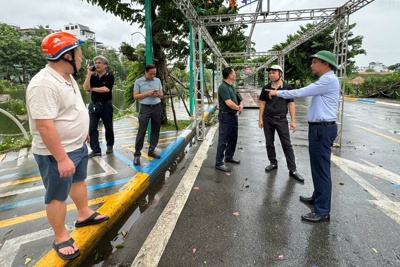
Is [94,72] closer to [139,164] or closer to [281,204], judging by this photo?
[139,164]

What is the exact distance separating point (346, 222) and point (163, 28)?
22.7 ft

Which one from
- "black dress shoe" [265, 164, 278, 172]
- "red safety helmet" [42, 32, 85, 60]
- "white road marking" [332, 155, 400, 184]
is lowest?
"white road marking" [332, 155, 400, 184]

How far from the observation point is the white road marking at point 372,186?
2961mm

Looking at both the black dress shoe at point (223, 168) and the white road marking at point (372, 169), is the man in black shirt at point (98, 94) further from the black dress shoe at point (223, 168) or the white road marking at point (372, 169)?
the white road marking at point (372, 169)

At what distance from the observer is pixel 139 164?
4406 mm

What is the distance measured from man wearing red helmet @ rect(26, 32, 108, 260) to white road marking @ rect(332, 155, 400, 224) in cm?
345

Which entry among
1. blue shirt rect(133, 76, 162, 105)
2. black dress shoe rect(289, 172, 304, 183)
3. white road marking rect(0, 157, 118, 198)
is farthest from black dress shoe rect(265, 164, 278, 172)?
white road marking rect(0, 157, 118, 198)

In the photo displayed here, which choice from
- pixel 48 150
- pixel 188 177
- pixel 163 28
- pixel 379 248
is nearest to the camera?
pixel 48 150

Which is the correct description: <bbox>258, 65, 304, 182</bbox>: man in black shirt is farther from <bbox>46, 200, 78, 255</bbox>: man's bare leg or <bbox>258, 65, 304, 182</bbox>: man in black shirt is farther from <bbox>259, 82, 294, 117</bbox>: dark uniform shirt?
<bbox>46, 200, 78, 255</bbox>: man's bare leg

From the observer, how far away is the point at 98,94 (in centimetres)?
468

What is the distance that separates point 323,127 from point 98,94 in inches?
155

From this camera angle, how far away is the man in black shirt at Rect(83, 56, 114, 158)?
14.5ft

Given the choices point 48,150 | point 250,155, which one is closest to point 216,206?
point 48,150

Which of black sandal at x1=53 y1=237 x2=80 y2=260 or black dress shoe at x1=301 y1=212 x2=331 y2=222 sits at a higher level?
black sandal at x1=53 y1=237 x2=80 y2=260
